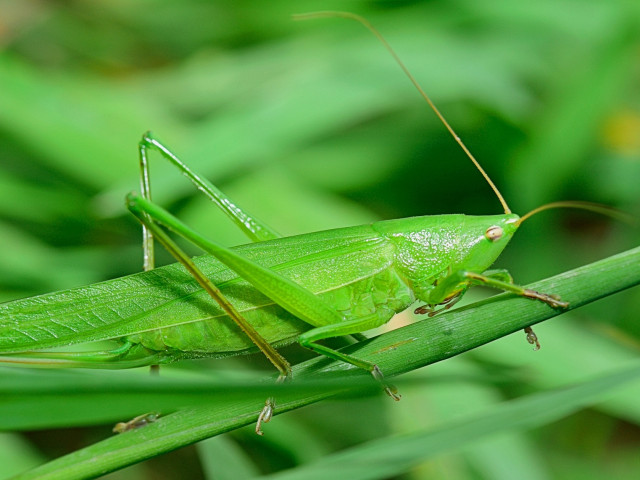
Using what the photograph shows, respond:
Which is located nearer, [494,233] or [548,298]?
[548,298]

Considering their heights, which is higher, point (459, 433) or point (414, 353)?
Answer: point (414, 353)

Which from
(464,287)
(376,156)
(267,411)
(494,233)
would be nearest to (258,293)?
(267,411)

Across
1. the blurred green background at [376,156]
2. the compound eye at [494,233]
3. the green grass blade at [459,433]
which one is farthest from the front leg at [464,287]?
the blurred green background at [376,156]

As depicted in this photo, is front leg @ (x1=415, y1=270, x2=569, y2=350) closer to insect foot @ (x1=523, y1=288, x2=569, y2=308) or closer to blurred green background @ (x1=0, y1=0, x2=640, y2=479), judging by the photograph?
insect foot @ (x1=523, y1=288, x2=569, y2=308)

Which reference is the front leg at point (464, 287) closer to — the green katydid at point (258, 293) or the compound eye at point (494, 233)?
the green katydid at point (258, 293)

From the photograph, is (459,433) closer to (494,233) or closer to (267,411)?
(267,411)

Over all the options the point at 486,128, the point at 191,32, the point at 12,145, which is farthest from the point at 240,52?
the point at 486,128
